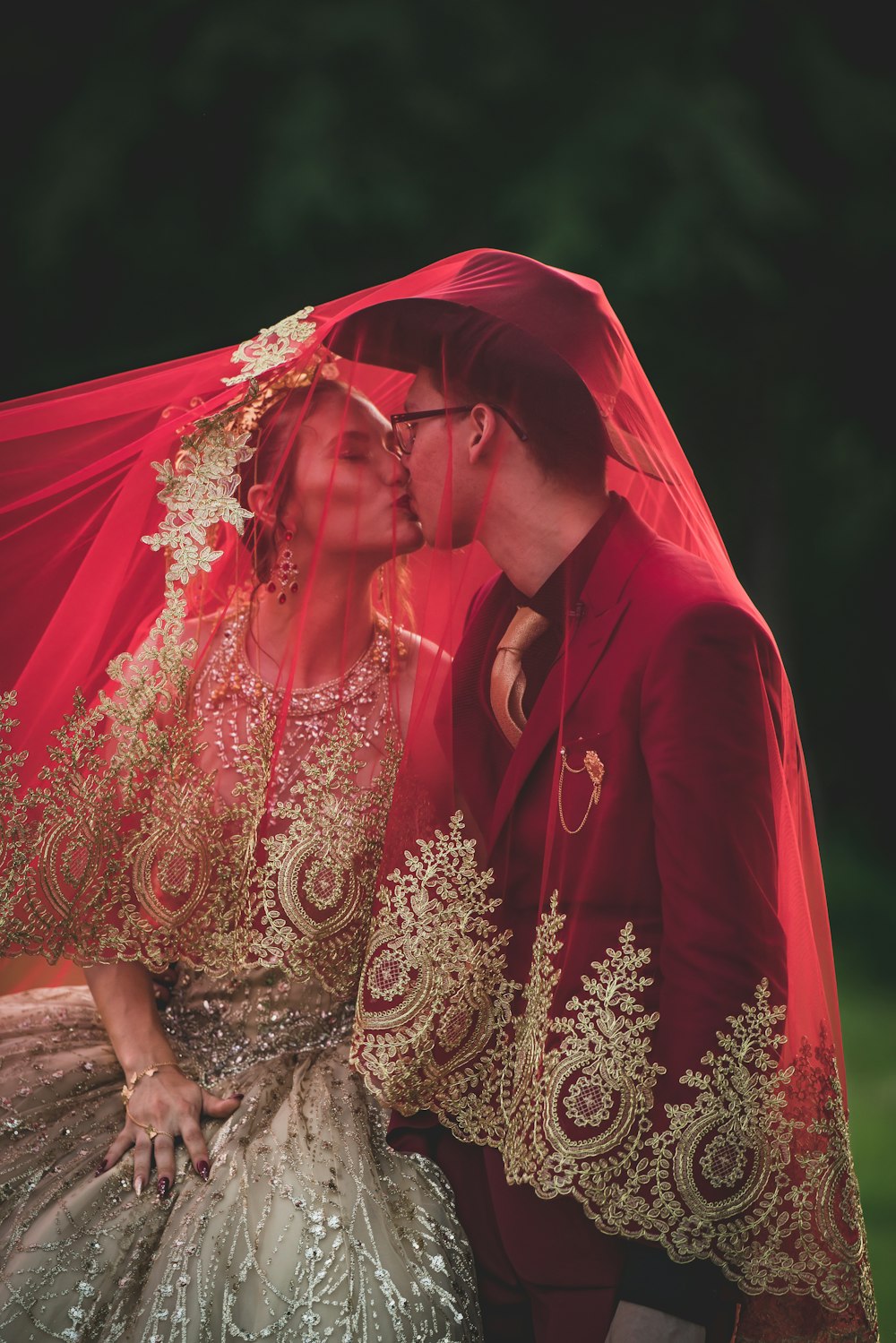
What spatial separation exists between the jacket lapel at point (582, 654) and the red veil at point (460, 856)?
0.05 feet

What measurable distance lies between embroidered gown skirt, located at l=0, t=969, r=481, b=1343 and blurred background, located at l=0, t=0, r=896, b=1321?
1377 millimetres

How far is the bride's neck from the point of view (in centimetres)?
110

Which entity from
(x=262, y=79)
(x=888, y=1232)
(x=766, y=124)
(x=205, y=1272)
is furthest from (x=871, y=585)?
(x=205, y=1272)

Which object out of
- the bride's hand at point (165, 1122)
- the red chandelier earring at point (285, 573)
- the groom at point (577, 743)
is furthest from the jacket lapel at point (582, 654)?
the bride's hand at point (165, 1122)

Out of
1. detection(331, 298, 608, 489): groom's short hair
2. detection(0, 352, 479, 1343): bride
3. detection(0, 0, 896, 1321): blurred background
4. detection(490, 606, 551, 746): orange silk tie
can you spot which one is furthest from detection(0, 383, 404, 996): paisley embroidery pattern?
detection(0, 0, 896, 1321): blurred background

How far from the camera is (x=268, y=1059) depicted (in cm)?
116

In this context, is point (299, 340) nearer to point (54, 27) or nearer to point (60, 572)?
point (60, 572)

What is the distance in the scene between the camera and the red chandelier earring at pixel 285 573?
1.10 meters

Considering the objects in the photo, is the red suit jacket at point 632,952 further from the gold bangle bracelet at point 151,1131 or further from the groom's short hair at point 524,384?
the gold bangle bracelet at point 151,1131

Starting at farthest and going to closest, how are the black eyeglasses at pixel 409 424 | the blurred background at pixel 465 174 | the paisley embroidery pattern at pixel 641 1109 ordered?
the blurred background at pixel 465 174 < the black eyeglasses at pixel 409 424 < the paisley embroidery pattern at pixel 641 1109

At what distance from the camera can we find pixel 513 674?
103 cm

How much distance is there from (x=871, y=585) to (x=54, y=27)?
2.09m

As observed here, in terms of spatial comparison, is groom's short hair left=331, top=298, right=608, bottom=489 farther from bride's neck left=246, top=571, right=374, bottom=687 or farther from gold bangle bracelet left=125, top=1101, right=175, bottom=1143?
gold bangle bracelet left=125, top=1101, right=175, bottom=1143

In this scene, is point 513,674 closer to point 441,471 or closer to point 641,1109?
point 441,471
